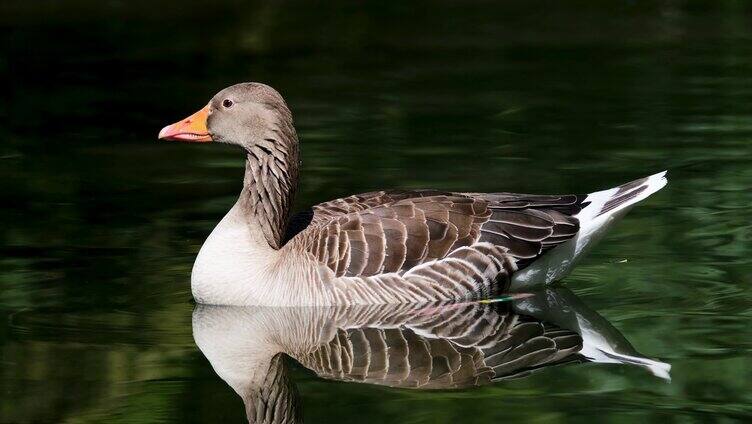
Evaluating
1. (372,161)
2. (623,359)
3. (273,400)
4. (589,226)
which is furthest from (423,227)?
(372,161)

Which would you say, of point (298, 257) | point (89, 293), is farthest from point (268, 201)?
point (89, 293)

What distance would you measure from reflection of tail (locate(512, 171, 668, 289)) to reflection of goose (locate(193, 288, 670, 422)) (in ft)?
0.61

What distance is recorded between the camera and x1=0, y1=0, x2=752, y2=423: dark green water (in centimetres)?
919

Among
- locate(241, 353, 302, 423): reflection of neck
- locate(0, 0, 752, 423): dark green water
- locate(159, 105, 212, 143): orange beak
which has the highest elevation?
locate(159, 105, 212, 143): orange beak

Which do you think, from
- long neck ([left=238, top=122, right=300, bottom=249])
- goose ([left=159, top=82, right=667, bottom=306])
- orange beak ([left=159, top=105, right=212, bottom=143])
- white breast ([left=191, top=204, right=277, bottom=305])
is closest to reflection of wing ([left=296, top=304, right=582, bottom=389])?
goose ([left=159, top=82, right=667, bottom=306])

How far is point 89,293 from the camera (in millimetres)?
11328

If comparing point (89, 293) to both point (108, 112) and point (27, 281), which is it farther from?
point (108, 112)

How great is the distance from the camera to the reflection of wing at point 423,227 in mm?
11055

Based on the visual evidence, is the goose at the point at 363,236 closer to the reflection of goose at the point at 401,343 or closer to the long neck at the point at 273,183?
the long neck at the point at 273,183

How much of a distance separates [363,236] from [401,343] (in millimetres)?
1166

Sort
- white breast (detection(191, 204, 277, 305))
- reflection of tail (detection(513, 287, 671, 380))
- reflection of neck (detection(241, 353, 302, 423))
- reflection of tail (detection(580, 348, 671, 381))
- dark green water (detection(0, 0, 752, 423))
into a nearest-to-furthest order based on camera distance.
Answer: reflection of neck (detection(241, 353, 302, 423))
dark green water (detection(0, 0, 752, 423))
reflection of tail (detection(580, 348, 671, 381))
reflection of tail (detection(513, 287, 671, 380))
white breast (detection(191, 204, 277, 305))

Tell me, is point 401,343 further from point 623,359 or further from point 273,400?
point 623,359

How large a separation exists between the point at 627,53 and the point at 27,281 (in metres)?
11.5

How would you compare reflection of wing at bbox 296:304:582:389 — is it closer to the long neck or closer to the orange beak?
the long neck
